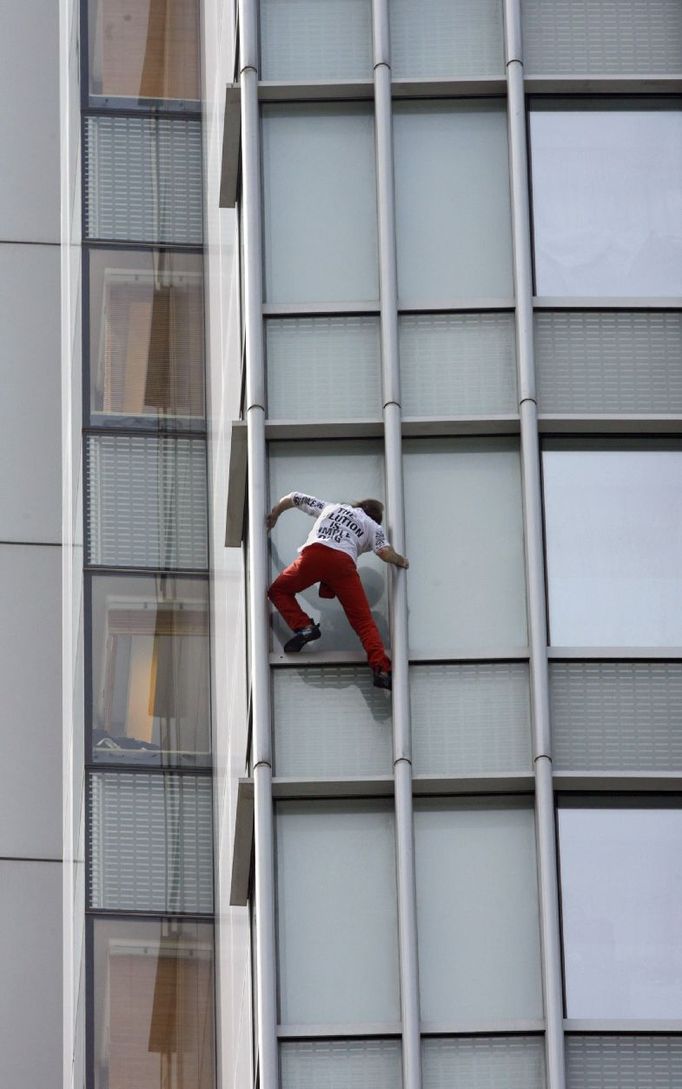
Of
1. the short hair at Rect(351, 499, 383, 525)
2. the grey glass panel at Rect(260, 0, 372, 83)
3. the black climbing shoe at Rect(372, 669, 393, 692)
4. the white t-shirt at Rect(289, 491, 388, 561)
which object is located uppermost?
the grey glass panel at Rect(260, 0, 372, 83)

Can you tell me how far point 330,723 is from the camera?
23.1 m

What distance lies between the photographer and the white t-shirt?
896 inches

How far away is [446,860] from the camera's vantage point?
22.8 m

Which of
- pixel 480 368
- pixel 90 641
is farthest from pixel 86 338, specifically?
pixel 480 368

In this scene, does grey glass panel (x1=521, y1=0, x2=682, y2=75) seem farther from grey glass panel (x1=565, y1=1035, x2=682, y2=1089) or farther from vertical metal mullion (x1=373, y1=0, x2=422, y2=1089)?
grey glass panel (x1=565, y1=1035, x2=682, y2=1089)

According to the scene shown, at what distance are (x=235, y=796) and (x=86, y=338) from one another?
785 cm

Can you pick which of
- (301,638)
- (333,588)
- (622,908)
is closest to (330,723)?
(301,638)

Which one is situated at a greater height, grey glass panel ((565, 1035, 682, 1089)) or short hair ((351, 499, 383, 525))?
short hair ((351, 499, 383, 525))

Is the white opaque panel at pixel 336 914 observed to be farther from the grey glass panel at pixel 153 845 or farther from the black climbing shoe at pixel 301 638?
the grey glass panel at pixel 153 845

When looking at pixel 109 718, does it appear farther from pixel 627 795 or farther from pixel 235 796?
pixel 627 795

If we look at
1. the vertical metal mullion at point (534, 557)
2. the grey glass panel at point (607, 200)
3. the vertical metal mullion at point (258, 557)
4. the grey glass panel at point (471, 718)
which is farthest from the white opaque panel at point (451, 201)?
the grey glass panel at point (471, 718)

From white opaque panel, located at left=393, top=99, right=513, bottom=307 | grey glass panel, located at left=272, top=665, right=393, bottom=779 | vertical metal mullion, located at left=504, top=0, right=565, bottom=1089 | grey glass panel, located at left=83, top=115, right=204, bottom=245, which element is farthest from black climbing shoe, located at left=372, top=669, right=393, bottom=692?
grey glass panel, located at left=83, top=115, right=204, bottom=245

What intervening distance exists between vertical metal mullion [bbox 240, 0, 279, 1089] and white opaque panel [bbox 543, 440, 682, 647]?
2.25 meters

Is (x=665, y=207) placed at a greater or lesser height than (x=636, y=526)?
greater
